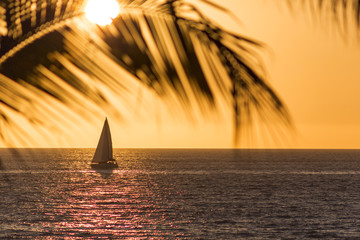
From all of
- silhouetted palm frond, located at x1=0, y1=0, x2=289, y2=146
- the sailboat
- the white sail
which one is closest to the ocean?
the sailboat

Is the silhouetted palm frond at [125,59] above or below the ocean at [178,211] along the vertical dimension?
above

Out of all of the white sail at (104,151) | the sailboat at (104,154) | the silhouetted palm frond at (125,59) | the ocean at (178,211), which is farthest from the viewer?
the sailboat at (104,154)

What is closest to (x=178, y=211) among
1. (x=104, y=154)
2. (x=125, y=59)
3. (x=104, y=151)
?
(x=104, y=151)

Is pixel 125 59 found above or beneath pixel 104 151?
above

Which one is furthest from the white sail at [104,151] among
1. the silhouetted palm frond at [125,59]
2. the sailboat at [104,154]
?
the silhouetted palm frond at [125,59]

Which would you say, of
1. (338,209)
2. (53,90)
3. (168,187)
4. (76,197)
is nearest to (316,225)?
(338,209)

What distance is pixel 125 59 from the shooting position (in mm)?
2270

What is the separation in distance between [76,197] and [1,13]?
270ft

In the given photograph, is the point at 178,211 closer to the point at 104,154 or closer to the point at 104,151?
the point at 104,151

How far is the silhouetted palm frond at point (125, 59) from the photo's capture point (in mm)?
2051

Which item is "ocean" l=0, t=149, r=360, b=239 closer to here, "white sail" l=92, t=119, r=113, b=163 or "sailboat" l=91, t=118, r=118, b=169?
"sailboat" l=91, t=118, r=118, b=169

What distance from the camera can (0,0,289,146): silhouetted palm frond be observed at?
2.05 m

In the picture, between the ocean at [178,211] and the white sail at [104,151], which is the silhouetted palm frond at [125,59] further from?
the white sail at [104,151]

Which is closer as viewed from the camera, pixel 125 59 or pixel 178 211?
pixel 125 59
